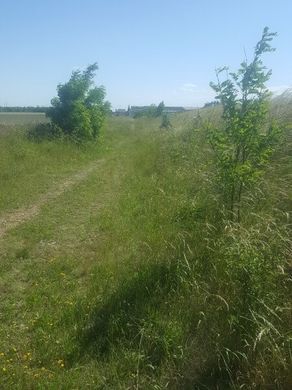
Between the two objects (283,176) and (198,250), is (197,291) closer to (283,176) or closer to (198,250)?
(198,250)

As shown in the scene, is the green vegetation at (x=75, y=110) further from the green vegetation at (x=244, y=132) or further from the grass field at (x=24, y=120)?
the green vegetation at (x=244, y=132)

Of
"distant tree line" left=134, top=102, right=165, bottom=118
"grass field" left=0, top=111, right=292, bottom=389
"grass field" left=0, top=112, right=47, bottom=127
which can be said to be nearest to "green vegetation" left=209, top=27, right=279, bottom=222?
"grass field" left=0, top=111, right=292, bottom=389

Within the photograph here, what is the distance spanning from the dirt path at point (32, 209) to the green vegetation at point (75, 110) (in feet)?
21.8

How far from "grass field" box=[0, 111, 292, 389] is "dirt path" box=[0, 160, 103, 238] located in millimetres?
67

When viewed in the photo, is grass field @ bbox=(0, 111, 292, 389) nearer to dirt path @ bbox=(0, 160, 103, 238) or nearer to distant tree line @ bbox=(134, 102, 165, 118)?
dirt path @ bbox=(0, 160, 103, 238)

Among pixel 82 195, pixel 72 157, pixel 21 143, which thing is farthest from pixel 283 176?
pixel 21 143

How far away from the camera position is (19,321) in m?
4.14

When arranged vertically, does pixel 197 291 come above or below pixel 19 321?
above

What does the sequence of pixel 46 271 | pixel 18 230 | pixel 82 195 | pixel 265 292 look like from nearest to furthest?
1. pixel 265 292
2. pixel 46 271
3. pixel 18 230
4. pixel 82 195

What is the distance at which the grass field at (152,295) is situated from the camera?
3.25 meters

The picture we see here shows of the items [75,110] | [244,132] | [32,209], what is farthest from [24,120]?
[244,132]

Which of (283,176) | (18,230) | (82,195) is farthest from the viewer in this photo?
(82,195)

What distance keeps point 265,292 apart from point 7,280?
309 cm

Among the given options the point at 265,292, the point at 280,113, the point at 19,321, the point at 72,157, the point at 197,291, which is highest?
the point at 280,113
